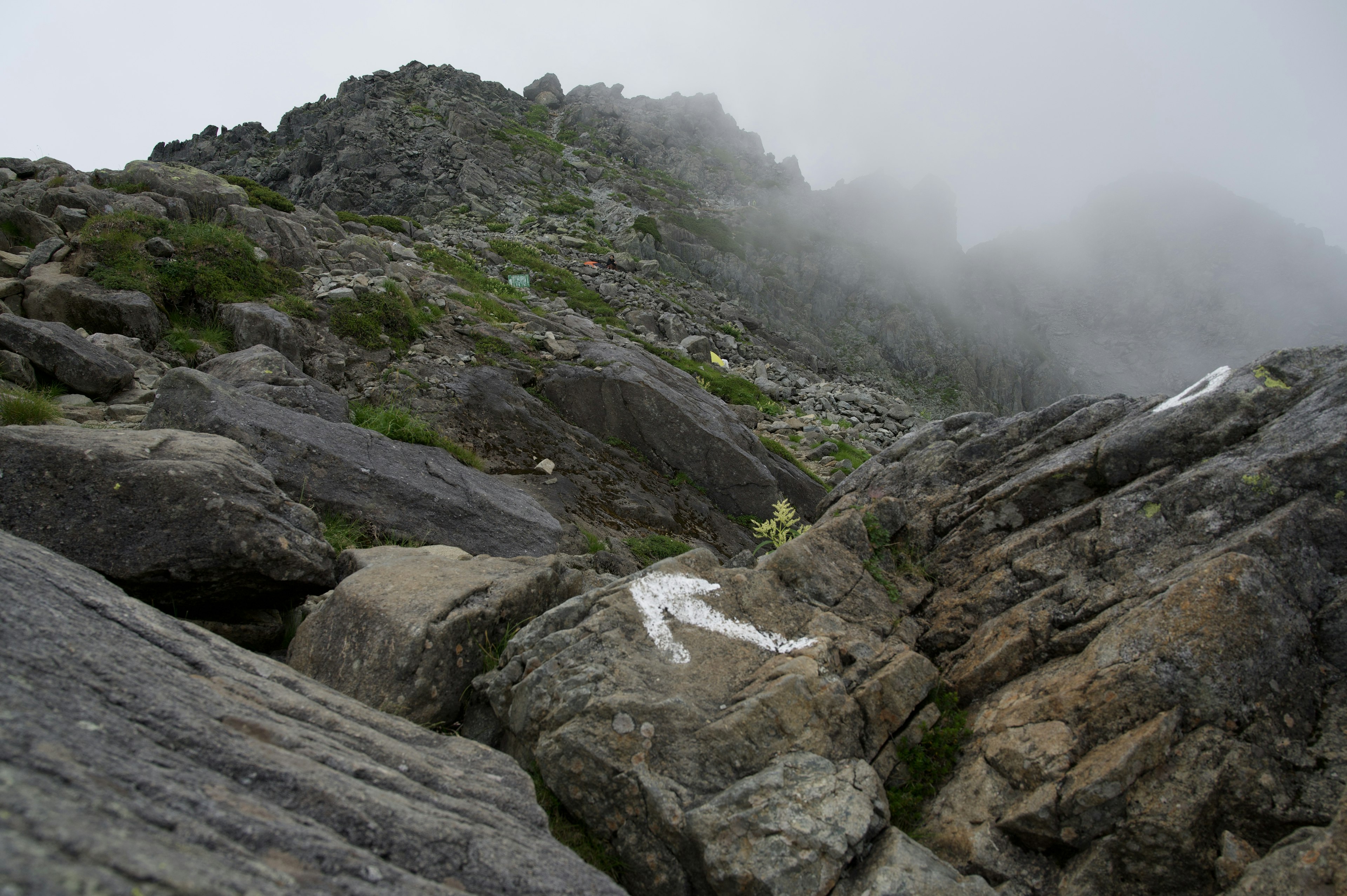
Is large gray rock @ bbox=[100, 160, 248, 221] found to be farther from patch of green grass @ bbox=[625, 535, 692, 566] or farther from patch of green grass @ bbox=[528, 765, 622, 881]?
patch of green grass @ bbox=[528, 765, 622, 881]

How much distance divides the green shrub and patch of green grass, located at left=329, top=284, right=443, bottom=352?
33660mm

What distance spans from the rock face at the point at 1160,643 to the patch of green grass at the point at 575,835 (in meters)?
2.50

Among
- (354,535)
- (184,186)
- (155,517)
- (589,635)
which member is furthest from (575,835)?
(184,186)

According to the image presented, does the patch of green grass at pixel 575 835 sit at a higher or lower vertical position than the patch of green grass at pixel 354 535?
lower

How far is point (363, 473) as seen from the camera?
30.6 ft

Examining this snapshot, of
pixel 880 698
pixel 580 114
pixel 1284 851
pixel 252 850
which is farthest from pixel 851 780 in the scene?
pixel 580 114

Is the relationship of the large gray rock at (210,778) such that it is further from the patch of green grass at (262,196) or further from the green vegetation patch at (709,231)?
the green vegetation patch at (709,231)

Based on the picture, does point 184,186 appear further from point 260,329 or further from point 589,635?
point 589,635

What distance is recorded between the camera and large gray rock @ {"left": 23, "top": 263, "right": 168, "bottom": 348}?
11758mm

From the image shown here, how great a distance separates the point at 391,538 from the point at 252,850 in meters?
6.96

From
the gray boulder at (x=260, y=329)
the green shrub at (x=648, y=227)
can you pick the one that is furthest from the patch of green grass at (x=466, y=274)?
the green shrub at (x=648, y=227)

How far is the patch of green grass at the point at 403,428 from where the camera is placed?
11.4 m

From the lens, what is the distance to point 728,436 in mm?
17109

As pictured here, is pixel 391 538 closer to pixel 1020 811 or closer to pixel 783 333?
pixel 1020 811
